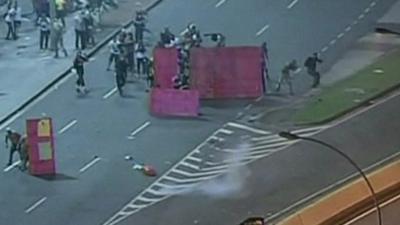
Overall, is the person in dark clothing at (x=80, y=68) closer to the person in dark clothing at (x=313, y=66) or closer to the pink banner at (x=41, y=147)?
the pink banner at (x=41, y=147)

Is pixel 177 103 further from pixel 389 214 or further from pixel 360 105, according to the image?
pixel 389 214

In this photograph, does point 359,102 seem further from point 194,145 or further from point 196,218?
point 196,218

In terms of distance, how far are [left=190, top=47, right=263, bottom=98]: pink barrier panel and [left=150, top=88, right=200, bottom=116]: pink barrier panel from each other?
102 mm

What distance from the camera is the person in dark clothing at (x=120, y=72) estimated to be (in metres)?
10.2

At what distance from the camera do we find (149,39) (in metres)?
10.4

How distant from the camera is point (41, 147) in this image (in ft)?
31.9

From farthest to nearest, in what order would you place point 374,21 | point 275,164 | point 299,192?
point 374,21 < point 275,164 < point 299,192

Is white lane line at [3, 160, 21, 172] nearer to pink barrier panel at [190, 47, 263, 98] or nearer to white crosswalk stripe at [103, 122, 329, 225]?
white crosswalk stripe at [103, 122, 329, 225]

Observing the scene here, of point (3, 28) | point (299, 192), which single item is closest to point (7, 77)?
point (3, 28)

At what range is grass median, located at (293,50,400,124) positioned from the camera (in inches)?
395

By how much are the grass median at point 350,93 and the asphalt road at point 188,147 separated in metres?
0.21

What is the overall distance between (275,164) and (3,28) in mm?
2597

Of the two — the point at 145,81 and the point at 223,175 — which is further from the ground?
the point at 145,81

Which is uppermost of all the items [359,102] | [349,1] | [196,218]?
[349,1]
